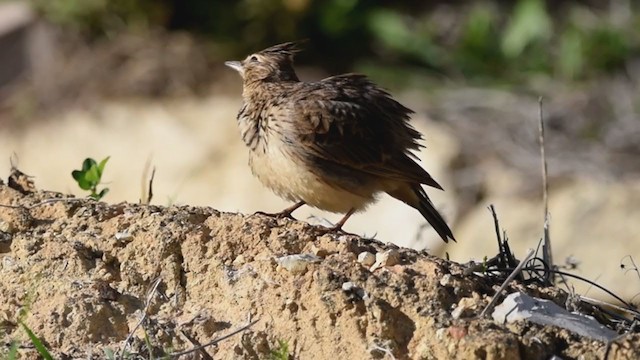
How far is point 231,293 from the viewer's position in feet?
14.9

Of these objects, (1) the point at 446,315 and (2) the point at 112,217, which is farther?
(2) the point at 112,217

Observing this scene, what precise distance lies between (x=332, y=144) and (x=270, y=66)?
66 cm

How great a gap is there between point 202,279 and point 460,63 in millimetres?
9213

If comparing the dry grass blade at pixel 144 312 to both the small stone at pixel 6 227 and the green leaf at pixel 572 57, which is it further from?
the green leaf at pixel 572 57

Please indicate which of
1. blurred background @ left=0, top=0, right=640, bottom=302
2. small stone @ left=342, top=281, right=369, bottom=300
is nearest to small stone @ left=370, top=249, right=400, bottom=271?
small stone @ left=342, top=281, right=369, bottom=300

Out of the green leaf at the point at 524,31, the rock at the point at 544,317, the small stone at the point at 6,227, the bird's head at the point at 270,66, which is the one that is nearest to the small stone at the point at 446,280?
the rock at the point at 544,317

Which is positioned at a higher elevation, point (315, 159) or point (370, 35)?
point (370, 35)

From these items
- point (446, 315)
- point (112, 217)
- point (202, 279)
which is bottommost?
point (446, 315)

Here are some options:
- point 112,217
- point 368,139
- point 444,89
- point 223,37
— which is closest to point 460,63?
point 444,89

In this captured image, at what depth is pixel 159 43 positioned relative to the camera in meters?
14.1

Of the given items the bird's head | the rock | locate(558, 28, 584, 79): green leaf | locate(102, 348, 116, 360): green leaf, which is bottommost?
the rock

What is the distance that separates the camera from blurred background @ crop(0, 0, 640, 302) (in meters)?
12.0

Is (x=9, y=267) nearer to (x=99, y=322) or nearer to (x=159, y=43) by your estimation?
(x=99, y=322)

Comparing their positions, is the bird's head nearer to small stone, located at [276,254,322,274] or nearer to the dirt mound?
the dirt mound
